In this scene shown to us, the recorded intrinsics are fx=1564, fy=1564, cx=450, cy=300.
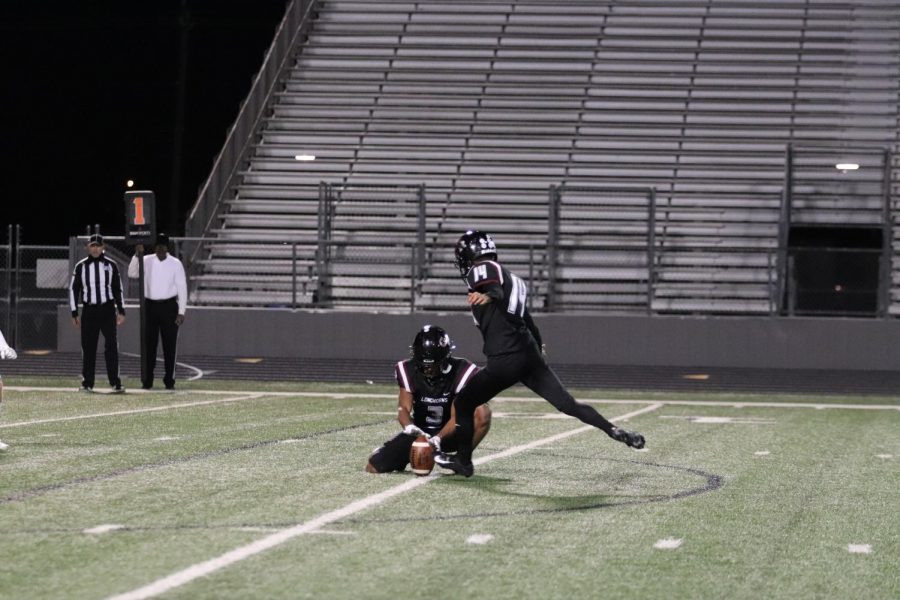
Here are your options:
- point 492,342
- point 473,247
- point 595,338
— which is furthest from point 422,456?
point 595,338

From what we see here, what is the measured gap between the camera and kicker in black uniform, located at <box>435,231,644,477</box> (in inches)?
375

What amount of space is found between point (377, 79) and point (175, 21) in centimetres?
427

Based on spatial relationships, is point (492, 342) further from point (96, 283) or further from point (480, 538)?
point (96, 283)

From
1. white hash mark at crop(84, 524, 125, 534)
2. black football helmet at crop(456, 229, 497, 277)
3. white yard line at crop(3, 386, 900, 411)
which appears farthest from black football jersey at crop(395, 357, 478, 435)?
white yard line at crop(3, 386, 900, 411)

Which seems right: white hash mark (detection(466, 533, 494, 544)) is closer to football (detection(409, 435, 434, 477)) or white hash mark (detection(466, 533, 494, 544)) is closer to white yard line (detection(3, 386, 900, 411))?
football (detection(409, 435, 434, 477))

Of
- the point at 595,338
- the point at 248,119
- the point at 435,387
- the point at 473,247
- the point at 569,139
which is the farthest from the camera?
the point at 248,119

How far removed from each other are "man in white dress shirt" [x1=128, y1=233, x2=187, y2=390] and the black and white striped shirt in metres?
0.61

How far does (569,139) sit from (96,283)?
13.7 meters

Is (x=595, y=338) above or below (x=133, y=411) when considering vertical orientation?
above

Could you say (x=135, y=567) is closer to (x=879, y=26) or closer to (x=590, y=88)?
(x=590, y=88)

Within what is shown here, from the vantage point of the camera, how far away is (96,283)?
59.5ft

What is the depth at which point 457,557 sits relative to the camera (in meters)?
6.75

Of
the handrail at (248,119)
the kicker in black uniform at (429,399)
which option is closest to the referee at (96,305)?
the kicker in black uniform at (429,399)

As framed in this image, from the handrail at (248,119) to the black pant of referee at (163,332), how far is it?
9088mm
